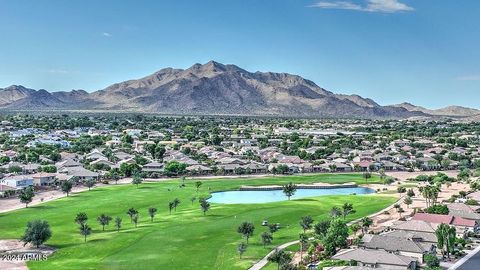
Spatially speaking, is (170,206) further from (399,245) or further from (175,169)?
(175,169)

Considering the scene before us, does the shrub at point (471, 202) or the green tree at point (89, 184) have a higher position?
the green tree at point (89, 184)

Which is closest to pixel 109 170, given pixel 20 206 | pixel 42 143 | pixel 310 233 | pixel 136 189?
pixel 136 189

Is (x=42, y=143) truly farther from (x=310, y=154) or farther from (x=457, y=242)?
(x=457, y=242)

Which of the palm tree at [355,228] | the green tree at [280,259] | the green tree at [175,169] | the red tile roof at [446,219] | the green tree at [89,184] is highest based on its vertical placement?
the green tree at [175,169]

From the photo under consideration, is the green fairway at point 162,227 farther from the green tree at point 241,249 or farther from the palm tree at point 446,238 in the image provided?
the palm tree at point 446,238

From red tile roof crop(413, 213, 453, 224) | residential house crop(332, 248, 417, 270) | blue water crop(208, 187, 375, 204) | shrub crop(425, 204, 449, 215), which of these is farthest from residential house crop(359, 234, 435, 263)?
blue water crop(208, 187, 375, 204)

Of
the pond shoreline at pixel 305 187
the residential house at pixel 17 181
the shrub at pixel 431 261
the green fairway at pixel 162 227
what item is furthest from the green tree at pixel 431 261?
the residential house at pixel 17 181

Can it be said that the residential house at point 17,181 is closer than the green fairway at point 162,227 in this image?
No

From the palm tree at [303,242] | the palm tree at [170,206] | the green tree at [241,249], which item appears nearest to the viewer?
the green tree at [241,249]
